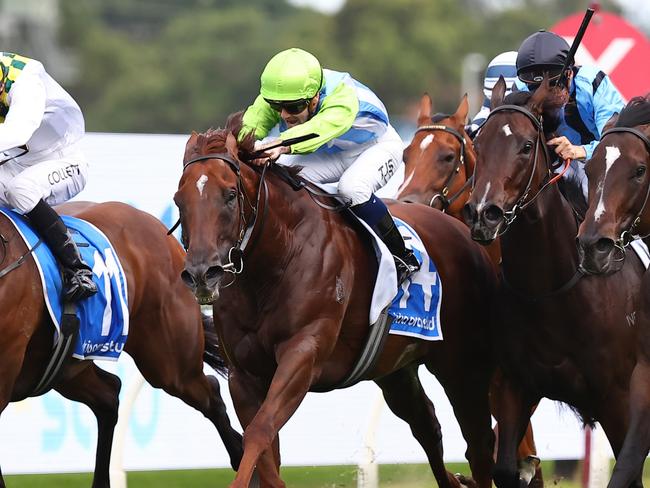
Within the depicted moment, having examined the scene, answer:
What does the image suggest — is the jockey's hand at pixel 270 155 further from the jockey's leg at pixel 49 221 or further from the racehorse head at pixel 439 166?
the racehorse head at pixel 439 166

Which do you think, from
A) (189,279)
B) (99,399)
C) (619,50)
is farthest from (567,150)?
(619,50)

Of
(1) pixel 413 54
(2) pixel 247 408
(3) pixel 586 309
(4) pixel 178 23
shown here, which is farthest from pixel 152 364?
(4) pixel 178 23

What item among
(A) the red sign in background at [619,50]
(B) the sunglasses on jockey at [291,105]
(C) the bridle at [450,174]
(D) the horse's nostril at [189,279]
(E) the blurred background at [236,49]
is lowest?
(D) the horse's nostril at [189,279]

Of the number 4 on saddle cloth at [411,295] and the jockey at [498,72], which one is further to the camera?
the jockey at [498,72]

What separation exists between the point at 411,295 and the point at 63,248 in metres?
1.56

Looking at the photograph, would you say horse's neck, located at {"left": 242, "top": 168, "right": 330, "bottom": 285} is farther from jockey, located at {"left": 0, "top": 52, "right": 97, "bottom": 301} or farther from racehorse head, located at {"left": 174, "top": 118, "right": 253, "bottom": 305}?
jockey, located at {"left": 0, "top": 52, "right": 97, "bottom": 301}

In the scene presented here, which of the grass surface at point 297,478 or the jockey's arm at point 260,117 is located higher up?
the jockey's arm at point 260,117

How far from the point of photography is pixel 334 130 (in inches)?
222

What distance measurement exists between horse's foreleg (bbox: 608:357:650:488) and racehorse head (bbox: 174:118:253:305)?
5.05 feet

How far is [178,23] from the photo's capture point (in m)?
60.2

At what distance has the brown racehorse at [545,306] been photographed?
18.2 ft

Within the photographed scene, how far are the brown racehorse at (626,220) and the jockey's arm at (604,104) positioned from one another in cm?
67

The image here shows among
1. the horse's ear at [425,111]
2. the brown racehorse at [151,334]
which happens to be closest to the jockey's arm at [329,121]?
the brown racehorse at [151,334]

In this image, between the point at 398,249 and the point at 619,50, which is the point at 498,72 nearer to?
the point at 398,249
